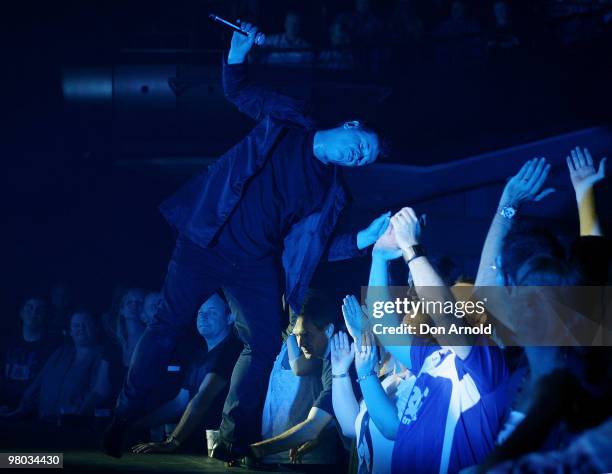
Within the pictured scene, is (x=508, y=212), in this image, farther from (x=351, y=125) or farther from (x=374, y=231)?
(x=351, y=125)

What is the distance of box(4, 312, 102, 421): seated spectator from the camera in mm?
5074

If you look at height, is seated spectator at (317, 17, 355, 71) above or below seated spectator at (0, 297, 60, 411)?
above

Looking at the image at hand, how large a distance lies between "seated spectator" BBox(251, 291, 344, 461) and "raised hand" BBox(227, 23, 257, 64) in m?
1.32

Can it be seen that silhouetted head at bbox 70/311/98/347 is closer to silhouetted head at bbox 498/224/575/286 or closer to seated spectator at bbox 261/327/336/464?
seated spectator at bbox 261/327/336/464

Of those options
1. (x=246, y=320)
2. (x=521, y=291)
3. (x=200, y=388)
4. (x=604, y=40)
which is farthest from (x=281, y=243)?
(x=604, y=40)

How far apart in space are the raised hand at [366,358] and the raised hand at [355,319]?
0.05m

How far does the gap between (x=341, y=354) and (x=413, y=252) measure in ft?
3.11

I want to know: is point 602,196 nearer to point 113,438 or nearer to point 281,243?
point 281,243

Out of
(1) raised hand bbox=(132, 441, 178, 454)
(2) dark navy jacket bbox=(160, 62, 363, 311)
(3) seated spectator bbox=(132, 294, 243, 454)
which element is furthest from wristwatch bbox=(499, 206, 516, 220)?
(1) raised hand bbox=(132, 441, 178, 454)

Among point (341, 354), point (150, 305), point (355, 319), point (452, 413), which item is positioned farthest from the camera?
point (150, 305)

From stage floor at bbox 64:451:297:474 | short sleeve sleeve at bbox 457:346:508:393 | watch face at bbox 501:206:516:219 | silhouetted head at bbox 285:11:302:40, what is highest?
silhouetted head at bbox 285:11:302:40

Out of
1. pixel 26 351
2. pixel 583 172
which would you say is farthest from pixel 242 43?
pixel 26 351

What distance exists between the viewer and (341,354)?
3.45 m

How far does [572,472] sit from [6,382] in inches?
186
